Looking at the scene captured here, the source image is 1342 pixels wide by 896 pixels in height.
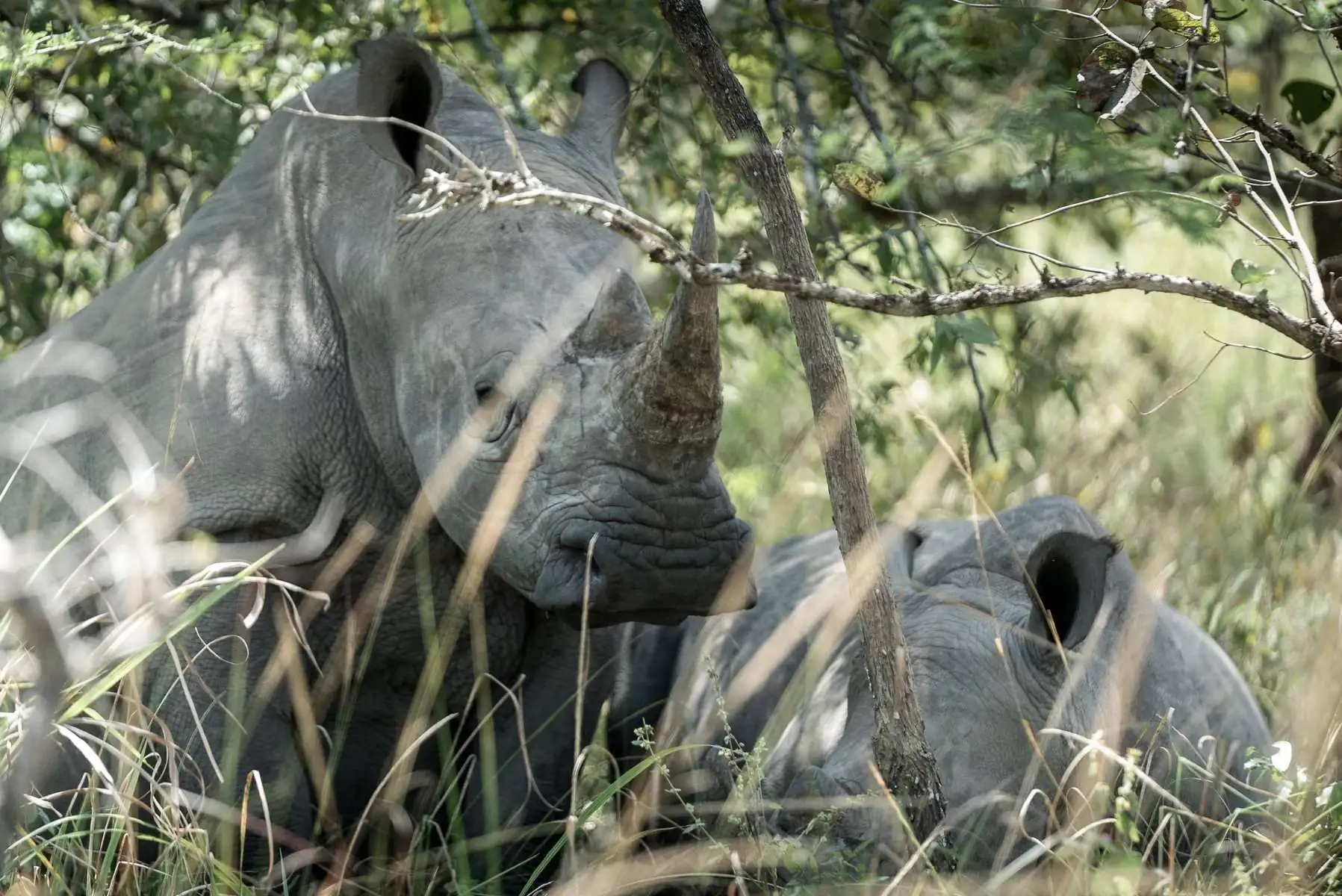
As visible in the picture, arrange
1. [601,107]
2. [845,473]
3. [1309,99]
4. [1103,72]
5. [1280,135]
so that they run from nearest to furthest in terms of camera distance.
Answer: [1103,72] < [1280,135] < [845,473] < [1309,99] < [601,107]

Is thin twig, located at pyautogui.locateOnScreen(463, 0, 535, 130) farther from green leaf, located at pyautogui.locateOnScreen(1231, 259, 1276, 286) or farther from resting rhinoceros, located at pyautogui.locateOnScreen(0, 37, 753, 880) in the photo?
green leaf, located at pyautogui.locateOnScreen(1231, 259, 1276, 286)

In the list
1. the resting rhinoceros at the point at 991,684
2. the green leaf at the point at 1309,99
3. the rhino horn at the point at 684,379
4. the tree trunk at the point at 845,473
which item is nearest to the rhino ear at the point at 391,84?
the tree trunk at the point at 845,473

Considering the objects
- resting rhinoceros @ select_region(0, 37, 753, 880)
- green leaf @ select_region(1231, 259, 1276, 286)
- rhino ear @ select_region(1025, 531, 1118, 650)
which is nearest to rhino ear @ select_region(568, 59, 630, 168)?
resting rhinoceros @ select_region(0, 37, 753, 880)

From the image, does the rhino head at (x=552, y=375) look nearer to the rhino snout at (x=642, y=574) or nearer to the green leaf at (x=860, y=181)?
the rhino snout at (x=642, y=574)

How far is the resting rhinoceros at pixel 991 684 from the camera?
3828mm

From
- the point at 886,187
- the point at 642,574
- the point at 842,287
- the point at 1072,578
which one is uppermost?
the point at 842,287

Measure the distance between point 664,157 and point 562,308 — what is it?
196 centimetres

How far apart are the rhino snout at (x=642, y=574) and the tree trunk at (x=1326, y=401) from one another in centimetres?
330

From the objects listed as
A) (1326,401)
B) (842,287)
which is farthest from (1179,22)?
(1326,401)

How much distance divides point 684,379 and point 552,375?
38 centimetres

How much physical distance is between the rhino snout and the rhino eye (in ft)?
1.06

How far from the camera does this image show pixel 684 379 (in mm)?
3604

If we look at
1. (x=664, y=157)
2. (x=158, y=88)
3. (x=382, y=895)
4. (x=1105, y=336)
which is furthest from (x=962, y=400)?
(x=382, y=895)

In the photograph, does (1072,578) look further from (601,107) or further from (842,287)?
(601,107)
